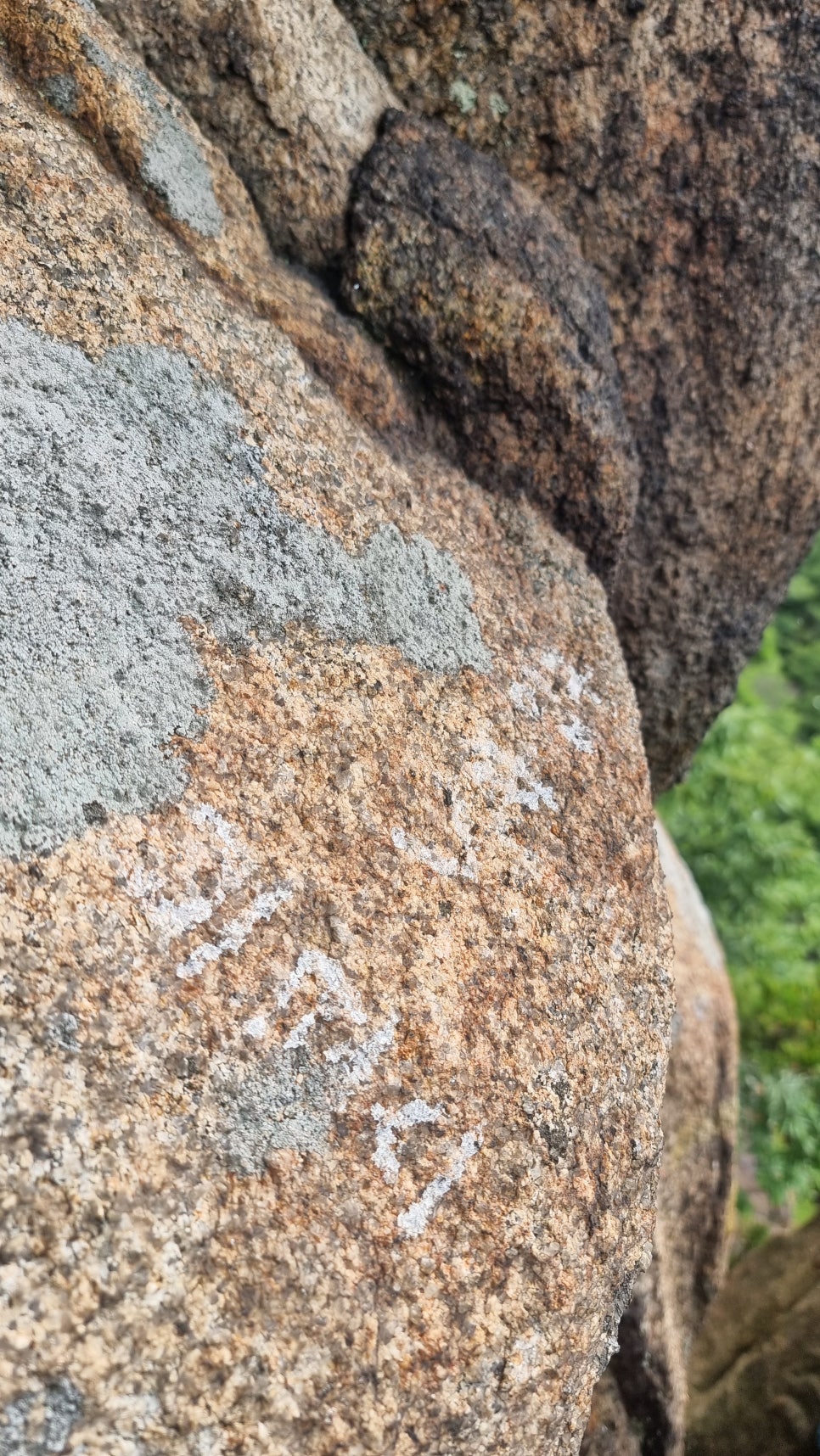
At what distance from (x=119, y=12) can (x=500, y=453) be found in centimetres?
93

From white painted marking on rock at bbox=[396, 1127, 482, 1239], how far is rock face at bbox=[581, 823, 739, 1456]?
1.56 meters

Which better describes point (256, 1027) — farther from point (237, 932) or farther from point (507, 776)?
point (507, 776)

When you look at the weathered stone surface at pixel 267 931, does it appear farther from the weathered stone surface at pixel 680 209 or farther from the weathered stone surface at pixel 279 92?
the weathered stone surface at pixel 680 209

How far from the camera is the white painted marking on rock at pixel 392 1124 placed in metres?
1.14

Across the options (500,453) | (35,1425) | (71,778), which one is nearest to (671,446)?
(500,453)

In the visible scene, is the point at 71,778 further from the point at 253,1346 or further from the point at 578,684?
the point at 578,684

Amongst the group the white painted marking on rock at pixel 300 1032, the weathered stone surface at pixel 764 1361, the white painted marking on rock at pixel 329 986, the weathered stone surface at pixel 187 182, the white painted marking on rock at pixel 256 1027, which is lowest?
the weathered stone surface at pixel 764 1361

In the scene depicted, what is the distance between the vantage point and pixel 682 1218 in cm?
313

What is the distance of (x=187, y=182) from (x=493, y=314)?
56 centimetres

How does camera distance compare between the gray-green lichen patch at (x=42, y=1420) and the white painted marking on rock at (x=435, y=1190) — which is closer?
the gray-green lichen patch at (x=42, y=1420)

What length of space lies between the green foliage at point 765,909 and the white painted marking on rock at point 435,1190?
11.9 ft

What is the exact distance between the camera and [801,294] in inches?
85.8

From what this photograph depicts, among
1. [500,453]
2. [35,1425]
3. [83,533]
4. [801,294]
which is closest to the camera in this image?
[35,1425]

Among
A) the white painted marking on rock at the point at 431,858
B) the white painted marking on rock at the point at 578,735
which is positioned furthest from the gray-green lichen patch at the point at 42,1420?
the white painted marking on rock at the point at 578,735
